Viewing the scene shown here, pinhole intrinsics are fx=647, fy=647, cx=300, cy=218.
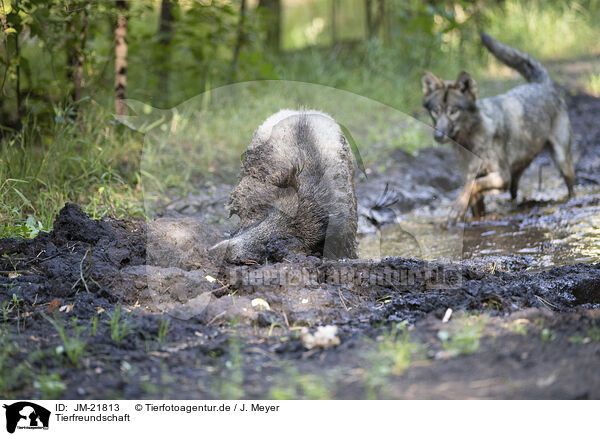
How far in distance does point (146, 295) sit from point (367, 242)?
267 cm

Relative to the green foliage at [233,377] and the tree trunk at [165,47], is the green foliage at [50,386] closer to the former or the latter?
the green foliage at [233,377]

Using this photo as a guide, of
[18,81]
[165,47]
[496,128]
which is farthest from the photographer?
[165,47]

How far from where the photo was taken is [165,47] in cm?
804

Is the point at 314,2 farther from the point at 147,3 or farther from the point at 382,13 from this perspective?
the point at 147,3

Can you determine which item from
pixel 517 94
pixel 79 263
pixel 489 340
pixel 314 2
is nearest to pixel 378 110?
pixel 517 94

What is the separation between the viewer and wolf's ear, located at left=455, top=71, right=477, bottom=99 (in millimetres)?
6408

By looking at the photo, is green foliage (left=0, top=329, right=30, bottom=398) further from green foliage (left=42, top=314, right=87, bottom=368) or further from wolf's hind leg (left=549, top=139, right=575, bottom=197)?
wolf's hind leg (left=549, top=139, right=575, bottom=197)

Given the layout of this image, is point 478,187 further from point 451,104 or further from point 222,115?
point 222,115

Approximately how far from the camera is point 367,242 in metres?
5.89

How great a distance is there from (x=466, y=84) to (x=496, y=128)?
24.2 inches

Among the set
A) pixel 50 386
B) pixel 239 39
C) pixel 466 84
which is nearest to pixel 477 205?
pixel 466 84
